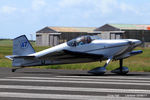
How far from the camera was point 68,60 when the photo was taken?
1909cm

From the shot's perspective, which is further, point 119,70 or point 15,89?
point 119,70

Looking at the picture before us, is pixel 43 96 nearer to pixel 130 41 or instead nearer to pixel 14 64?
pixel 130 41

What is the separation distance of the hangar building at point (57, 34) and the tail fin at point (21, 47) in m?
117

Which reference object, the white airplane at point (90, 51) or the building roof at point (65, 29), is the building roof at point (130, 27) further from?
the white airplane at point (90, 51)

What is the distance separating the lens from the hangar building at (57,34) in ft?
459

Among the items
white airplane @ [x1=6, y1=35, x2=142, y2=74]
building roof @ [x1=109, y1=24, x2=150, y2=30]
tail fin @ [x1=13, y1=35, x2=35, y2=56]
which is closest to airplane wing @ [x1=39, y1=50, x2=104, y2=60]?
white airplane @ [x1=6, y1=35, x2=142, y2=74]

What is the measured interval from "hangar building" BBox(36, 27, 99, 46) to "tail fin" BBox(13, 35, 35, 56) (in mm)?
116863

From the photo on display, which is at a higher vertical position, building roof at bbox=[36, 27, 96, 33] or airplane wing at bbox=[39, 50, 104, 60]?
building roof at bbox=[36, 27, 96, 33]

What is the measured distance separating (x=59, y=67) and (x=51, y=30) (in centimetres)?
11974

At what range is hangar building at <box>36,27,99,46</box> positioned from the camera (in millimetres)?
139875

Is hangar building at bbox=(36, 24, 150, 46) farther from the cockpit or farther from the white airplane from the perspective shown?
the cockpit

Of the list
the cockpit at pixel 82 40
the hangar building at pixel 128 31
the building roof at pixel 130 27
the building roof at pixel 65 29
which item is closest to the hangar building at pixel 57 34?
the building roof at pixel 65 29

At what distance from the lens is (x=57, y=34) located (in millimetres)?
139875

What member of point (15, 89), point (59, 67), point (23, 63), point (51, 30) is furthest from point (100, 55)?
point (51, 30)
